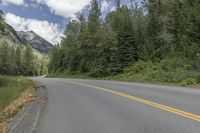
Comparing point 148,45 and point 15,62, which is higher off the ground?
point 15,62

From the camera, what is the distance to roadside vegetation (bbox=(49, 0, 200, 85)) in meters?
26.6

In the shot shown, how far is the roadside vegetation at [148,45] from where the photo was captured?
87.3 ft

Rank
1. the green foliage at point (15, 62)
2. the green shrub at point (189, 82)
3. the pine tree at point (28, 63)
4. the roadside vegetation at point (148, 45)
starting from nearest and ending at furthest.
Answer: the green shrub at point (189, 82) → the roadside vegetation at point (148, 45) → the green foliage at point (15, 62) → the pine tree at point (28, 63)

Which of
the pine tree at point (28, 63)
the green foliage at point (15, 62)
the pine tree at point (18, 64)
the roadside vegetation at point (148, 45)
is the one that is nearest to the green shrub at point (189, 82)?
the roadside vegetation at point (148, 45)

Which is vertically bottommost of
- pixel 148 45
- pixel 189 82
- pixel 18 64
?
pixel 189 82

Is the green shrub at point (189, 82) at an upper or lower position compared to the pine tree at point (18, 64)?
lower

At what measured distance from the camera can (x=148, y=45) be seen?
3519cm

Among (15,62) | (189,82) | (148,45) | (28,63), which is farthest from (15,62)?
(189,82)

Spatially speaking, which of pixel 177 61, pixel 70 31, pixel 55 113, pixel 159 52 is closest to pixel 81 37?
pixel 70 31

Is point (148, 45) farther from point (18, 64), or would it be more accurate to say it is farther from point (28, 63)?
point (28, 63)

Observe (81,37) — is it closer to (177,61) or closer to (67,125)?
(177,61)

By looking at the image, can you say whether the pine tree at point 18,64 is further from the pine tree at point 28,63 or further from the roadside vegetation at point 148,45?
the roadside vegetation at point 148,45

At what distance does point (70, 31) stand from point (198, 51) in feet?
161

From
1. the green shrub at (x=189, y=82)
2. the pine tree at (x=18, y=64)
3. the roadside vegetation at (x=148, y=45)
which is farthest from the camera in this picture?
the pine tree at (x=18, y=64)
